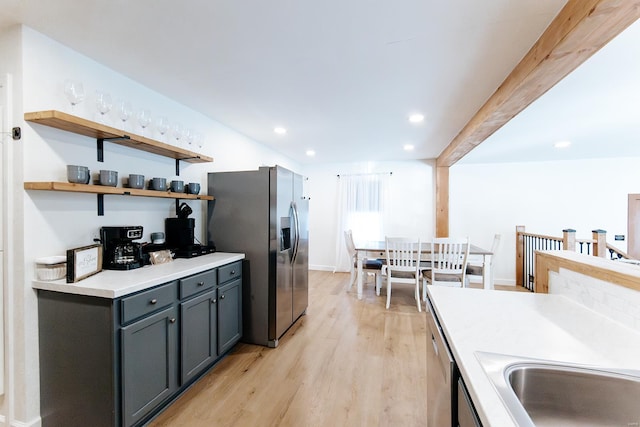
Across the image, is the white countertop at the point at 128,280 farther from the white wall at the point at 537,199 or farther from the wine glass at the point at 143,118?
the white wall at the point at 537,199

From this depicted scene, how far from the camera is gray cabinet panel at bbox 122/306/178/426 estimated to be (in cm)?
151

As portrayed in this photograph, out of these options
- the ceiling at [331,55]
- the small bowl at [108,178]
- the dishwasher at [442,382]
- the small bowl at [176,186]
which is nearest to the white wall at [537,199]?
the ceiling at [331,55]

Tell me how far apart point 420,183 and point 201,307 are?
472 centimetres

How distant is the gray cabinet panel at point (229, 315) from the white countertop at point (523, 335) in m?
1.76

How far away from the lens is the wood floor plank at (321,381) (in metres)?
1.76

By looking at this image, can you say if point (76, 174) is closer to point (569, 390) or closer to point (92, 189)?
point (92, 189)

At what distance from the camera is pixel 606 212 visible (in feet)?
15.8

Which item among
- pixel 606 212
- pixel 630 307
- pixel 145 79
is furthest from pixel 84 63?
pixel 606 212

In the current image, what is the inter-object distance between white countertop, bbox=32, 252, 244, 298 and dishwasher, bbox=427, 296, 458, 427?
1605mm

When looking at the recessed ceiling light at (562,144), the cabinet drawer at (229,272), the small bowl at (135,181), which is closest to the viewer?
the small bowl at (135,181)

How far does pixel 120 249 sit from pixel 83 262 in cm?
30

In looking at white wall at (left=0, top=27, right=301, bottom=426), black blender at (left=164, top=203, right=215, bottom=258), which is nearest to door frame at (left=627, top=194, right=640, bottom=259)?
black blender at (left=164, top=203, right=215, bottom=258)

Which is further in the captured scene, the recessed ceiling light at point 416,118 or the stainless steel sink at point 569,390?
the recessed ceiling light at point 416,118

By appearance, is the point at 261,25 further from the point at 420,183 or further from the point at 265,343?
the point at 420,183
